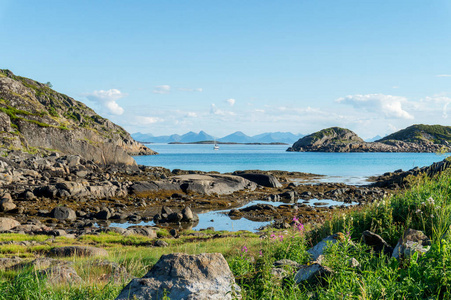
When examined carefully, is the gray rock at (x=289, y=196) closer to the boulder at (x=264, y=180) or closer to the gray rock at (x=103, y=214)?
the boulder at (x=264, y=180)

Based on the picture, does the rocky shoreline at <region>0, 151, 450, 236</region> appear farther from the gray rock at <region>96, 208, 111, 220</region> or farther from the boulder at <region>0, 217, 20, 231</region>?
the boulder at <region>0, 217, 20, 231</region>

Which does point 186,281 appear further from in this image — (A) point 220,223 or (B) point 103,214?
(B) point 103,214

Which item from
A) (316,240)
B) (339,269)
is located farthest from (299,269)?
(316,240)

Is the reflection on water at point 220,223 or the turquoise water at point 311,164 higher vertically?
the turquoise water at point 311,164

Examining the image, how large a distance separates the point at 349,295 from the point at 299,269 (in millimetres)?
2211

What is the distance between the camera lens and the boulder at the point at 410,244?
6660 mm

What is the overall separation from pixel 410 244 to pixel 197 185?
35.1 metres

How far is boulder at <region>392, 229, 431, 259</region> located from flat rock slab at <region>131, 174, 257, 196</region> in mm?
33361

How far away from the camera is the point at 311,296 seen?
5617 mm

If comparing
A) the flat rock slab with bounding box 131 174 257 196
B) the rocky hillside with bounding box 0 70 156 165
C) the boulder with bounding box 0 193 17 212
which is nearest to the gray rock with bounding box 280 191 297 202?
the flat rock slab with bounding box 131 174 257 196

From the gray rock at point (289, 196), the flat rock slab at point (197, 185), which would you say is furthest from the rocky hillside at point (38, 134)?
the gray rock at point (289, 196)

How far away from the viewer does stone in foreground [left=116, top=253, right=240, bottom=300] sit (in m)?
5.23

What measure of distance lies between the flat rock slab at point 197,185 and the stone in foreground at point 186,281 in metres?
33.6

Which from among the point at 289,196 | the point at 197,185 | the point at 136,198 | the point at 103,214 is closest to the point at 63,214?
the point at 103,214
